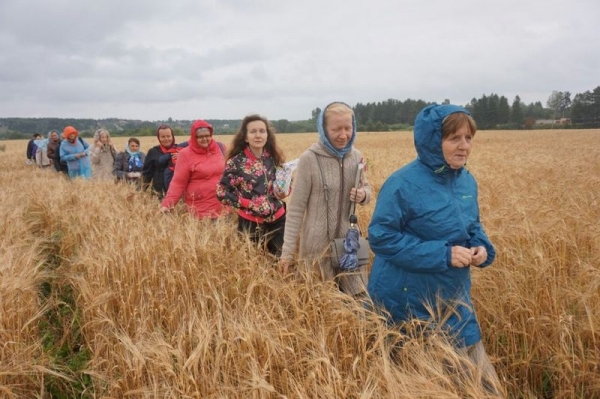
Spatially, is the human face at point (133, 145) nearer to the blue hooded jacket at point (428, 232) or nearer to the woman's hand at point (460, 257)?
the blue hooded jacket at point (428, 232)

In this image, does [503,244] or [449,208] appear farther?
[503,244]

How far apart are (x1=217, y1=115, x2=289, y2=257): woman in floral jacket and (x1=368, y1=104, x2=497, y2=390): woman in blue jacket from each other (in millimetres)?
1757

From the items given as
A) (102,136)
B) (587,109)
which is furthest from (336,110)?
(587,109)

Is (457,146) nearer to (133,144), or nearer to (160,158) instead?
(160,158)

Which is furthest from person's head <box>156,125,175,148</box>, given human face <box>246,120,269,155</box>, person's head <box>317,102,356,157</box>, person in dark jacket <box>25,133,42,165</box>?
person in dark jacket <box>25,133,42,165</box>

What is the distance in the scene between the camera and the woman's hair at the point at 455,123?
1.90 metres

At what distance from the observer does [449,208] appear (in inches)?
79.1

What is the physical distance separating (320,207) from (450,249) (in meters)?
1.05

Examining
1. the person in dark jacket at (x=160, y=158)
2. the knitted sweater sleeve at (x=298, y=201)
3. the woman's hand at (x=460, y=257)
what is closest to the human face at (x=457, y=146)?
the woman's hand at (x=460, y=257)

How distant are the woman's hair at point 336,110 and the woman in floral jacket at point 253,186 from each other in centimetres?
126

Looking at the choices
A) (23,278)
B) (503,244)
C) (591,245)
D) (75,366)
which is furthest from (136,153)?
(591,245)

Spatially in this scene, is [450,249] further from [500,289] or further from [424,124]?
[500,289]

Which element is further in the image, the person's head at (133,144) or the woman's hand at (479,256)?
the person's head at (133,144)

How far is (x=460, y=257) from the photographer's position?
187 cm
